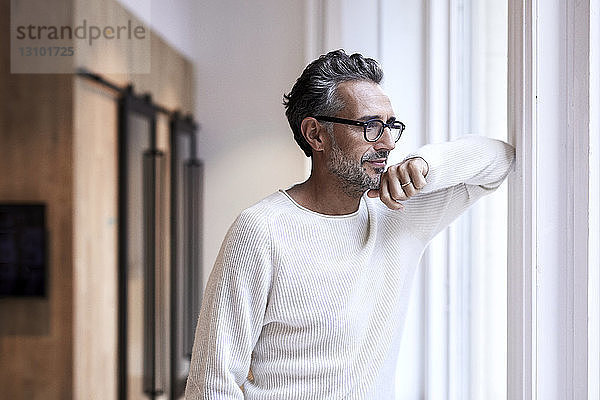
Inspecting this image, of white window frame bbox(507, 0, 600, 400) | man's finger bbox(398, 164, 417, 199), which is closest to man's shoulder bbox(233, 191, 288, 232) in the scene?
man's finger bbox(398, 164, 417, 199)

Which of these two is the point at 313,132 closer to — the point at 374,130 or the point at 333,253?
the point at 374,130

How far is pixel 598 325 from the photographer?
1.01m

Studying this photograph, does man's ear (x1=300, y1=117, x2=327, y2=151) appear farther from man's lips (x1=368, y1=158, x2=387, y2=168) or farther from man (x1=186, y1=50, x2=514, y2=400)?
man's lips (x1=368, y1=158, x2=387, y2=168)

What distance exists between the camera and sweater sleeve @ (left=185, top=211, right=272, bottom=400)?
1.22 m

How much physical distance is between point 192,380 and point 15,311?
1.44 metres

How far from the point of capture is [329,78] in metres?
1.31

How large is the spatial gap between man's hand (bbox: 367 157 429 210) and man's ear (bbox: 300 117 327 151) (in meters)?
0.17

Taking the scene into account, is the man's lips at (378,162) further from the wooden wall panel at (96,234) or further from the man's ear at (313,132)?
the wooden wall panel at (96,234)

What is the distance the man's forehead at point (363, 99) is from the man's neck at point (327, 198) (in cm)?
12

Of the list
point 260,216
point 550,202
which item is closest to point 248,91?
point 260,216

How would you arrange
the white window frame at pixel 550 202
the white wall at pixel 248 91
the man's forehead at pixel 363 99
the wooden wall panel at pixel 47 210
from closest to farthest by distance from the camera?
the white window frame at pixel 550 202 < the man's forehead at pixel 363 99 < the wooden wall panel at pixel 47 210 < the white wall at pixel 248 91

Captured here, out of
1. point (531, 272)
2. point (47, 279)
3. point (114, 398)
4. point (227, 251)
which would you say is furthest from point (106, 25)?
point (531, 272)

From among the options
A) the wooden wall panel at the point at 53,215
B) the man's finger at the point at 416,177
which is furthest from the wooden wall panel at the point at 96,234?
the man's finger at the point at 416,177

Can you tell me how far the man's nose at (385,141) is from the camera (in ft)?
4.18
